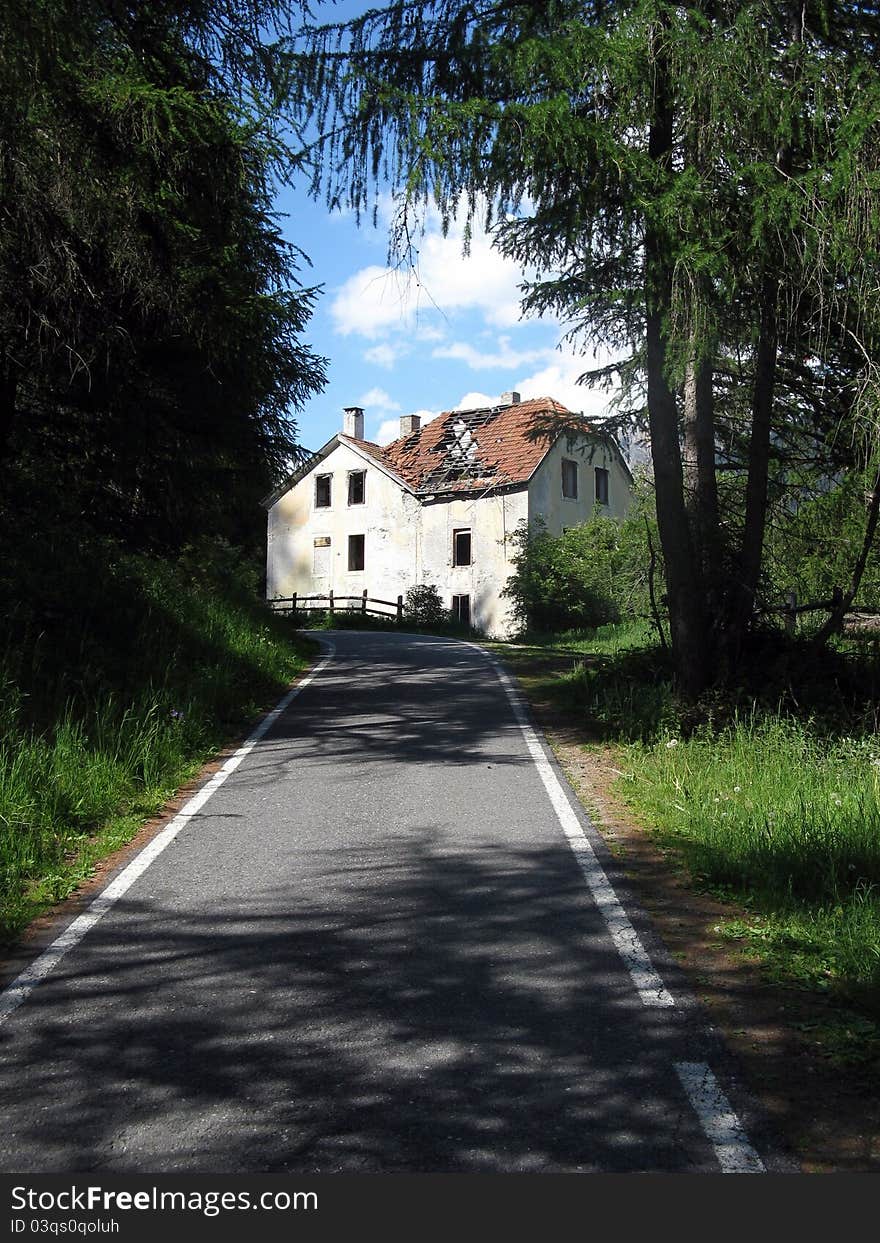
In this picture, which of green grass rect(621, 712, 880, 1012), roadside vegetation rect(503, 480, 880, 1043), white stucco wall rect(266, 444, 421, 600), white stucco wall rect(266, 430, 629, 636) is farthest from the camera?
white stucco wall rect(266, 444, 421, 600)

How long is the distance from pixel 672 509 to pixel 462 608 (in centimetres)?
3395

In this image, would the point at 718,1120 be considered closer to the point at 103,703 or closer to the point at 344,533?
the point at 103,703

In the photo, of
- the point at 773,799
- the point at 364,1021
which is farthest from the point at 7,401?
the point at 364,1021

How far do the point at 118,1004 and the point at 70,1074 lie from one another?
27.9 inches

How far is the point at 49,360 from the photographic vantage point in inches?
485

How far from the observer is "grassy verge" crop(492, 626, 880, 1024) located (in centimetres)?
566

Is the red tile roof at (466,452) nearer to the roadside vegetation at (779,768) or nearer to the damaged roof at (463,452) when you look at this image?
the damaged roof at (463,452)

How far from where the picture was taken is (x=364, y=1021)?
4.67m

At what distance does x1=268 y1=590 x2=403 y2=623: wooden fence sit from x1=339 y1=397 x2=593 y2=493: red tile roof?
5.26 meters

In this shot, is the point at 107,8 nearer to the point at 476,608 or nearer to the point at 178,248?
the point at 178,248

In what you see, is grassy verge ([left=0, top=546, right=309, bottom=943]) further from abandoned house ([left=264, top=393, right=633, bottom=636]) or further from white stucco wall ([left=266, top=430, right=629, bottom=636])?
abandoned house ([left=264, top=393, right=633, bottom=636])

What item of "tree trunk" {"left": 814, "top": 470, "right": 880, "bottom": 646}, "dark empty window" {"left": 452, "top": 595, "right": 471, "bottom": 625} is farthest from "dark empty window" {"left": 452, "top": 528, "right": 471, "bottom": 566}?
"tree trunk" {"left": 814, "top": 470, "right": 880, "bottom": 646}

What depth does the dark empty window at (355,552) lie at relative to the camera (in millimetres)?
51219

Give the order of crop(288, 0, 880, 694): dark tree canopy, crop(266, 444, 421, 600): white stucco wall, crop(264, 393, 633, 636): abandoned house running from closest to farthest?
crop(288, 0, 880, 694): dark tree canopy, crop(264, 393, 633, 636): abandoned house, crop(266, 444, 421, 600): white stucco wall
